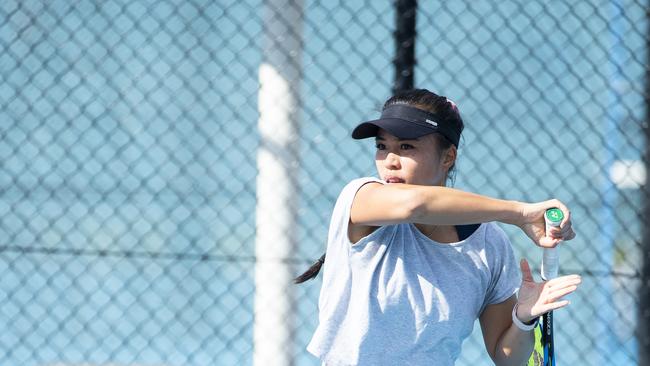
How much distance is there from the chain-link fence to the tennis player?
1.61 m

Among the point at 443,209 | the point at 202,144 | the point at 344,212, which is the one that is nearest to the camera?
the point at 443,209

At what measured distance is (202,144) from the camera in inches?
173

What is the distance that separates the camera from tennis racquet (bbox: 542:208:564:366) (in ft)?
8.00

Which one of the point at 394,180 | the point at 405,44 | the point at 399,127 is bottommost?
the point at 394,180

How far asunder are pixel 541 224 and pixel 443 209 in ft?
0.78

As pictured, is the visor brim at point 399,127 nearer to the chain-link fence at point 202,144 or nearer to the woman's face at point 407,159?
the woman's face at point 407,159

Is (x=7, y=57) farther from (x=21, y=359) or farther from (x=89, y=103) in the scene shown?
(x=21, y=359)

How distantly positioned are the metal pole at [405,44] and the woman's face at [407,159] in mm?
1549

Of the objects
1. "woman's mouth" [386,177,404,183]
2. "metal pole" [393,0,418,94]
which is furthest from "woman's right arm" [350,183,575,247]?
"metal pole" [393,0,418,94]

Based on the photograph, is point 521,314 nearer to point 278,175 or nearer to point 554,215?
point 554,215

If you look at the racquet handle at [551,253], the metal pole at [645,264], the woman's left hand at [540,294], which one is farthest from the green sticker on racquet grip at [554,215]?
the metal pole at [645,264]

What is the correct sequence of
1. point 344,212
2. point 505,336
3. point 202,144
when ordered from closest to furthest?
point 344,212, point 505,336, point 202,144

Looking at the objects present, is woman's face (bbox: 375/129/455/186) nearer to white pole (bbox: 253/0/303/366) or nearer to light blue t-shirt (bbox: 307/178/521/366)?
light blue t-shirt (bbox: 307/178/521/366)

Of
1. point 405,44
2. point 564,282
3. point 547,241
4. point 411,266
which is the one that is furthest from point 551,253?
point 405,44
